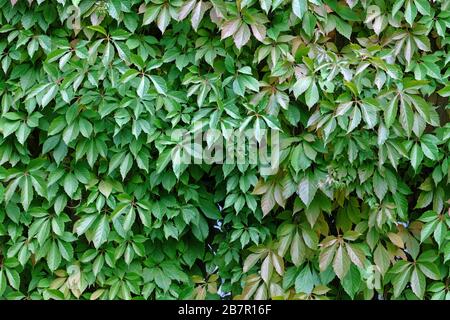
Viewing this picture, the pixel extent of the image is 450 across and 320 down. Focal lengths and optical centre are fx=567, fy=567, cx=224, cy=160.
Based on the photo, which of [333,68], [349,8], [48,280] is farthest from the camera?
[48,280]

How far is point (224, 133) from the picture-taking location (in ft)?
6.87

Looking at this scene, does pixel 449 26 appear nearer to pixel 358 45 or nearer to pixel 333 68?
pixel 358 45

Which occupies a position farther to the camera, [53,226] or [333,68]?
[53,226]

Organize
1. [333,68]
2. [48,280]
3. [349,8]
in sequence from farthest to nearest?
1. [48,280]
2. [349,8]
3. [333,68]

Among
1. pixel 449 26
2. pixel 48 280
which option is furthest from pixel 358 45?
pixel 48 280

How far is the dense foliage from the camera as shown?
2139 millimetres

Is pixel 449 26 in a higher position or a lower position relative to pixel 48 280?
higher

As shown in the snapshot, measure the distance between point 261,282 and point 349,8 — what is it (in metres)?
1.14

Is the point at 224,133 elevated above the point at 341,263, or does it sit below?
above

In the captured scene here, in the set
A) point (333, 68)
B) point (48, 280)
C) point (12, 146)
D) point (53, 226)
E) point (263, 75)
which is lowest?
point (48, 280)

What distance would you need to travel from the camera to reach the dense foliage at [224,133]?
2.14 meters

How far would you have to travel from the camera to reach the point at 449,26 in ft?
7.05

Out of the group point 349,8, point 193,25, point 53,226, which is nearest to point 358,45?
point 349,8

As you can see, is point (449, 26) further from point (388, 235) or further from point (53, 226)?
point (53, 226)
